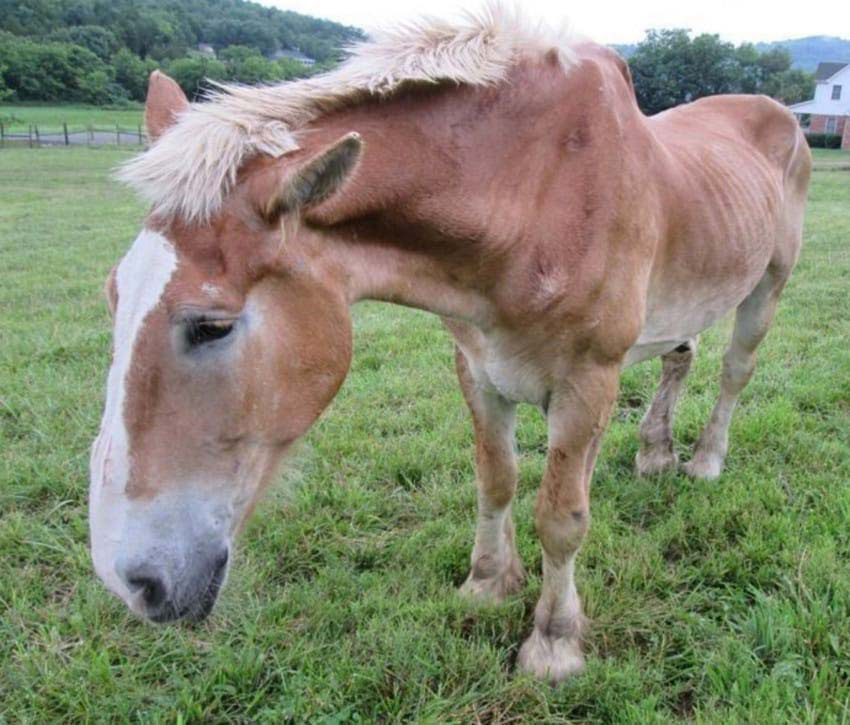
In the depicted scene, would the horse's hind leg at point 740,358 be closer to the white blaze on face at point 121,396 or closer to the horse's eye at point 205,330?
the horse's eye at point 205,330

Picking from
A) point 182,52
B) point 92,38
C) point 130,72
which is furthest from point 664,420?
point 92,38

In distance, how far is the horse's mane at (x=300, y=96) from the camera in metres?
1.57

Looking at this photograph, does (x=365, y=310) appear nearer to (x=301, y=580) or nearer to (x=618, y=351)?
(x=301, y=580)

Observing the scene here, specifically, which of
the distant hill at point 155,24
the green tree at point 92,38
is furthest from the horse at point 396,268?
the green tree at point 92,38

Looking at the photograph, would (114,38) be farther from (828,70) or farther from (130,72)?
(828,70)

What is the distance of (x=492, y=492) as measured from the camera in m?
2.81

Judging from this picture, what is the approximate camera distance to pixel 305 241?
5.55 ft

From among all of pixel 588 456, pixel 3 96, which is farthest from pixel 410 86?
pixel 3 96

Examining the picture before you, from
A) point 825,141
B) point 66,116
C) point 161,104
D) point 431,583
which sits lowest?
point 66,116

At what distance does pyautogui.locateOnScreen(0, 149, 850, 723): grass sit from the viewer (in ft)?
7.40

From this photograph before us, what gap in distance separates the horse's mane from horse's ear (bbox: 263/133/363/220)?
0.13m

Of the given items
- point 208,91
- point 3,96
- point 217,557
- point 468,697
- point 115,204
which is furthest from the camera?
point 3,96

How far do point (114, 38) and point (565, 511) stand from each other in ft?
247

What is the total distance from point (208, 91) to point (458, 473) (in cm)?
233
